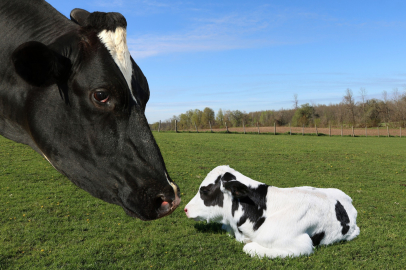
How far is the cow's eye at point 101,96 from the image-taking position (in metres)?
1.89

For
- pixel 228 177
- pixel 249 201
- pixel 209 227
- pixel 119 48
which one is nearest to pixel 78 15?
pixel 119 48

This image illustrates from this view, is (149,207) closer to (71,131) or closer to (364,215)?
(71,131)

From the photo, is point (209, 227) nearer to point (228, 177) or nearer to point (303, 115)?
point (228, 177)

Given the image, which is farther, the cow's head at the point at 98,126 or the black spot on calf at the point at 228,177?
the black spot on calf at the point at 228,177

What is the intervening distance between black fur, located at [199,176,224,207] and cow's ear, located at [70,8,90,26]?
13.5 feet

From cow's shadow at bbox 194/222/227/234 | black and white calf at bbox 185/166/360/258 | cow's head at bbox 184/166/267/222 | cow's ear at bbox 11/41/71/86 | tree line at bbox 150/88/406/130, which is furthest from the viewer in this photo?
tree line at bbox 150/88/406/130

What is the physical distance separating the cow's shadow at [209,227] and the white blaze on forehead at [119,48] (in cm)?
516

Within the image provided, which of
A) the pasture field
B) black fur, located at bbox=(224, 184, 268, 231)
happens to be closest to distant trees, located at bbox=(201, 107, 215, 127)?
the pasture field

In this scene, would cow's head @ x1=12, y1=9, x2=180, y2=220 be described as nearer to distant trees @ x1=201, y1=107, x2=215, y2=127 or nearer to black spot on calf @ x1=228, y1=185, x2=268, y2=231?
black spot on calf @ x1=228, y1=185, x2=268, y2=231

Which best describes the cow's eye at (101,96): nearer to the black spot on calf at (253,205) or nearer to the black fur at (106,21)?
the black fur at (106,21)

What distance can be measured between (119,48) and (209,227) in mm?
5460

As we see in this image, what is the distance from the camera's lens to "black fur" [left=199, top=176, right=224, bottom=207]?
6.05m

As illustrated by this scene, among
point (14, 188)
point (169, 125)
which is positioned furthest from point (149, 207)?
point (169, 125)

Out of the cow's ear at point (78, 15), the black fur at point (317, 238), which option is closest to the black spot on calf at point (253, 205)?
the black fur at point (317, 238)
